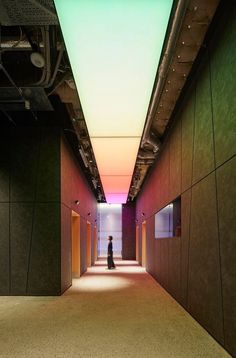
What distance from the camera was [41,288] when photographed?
25.0 ft

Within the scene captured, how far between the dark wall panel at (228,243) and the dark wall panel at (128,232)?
18296 millimetres

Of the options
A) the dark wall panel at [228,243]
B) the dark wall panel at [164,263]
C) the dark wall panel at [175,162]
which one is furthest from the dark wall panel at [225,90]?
the dark wall panel at [164,263]

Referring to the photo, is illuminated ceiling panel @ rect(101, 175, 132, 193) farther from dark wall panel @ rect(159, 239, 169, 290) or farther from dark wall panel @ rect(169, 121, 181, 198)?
dark wall panel @ rect(169, 121, 181, 198)

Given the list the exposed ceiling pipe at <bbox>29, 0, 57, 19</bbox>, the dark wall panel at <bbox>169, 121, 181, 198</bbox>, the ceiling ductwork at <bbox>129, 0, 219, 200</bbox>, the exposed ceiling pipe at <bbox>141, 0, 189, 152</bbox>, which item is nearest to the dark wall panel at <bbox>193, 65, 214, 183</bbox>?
the ceiling ductwork at <bbox>129, 0, 219, 200</bbox>

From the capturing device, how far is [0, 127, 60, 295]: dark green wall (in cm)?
765

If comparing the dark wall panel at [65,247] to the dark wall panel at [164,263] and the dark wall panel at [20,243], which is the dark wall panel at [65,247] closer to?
the dark wall panel at [20,243]

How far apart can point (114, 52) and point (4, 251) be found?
515 centimetres

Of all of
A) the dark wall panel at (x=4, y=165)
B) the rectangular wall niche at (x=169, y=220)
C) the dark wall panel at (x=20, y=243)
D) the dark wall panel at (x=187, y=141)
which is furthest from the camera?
the dark wall panel at (x=4, y=165)

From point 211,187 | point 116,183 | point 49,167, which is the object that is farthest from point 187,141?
point 116,183

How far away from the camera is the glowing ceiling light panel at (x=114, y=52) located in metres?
3.55

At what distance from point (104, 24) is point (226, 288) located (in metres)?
3.07

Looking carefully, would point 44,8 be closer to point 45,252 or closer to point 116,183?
point 45,252

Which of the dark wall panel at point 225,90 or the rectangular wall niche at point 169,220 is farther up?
the dark wall panel at point 225,90

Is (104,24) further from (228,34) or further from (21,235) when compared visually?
(21,235)
